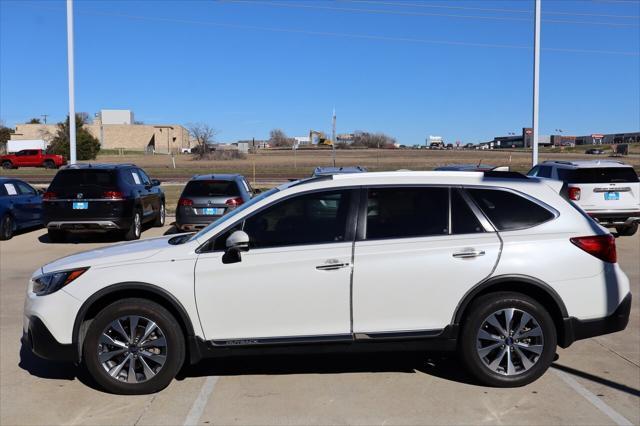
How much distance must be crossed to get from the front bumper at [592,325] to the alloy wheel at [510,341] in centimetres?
23

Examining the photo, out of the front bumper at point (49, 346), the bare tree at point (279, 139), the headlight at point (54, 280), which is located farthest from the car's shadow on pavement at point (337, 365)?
the bare tree at point (279, 139)

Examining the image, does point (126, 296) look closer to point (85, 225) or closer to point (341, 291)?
point (341, 291)

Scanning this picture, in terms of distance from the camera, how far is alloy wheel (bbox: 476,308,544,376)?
16.2 feet

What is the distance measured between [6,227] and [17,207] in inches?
28.2

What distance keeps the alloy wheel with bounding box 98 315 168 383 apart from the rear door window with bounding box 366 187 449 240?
189cm

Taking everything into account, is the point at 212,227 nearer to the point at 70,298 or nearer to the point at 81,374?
the point at 70,298

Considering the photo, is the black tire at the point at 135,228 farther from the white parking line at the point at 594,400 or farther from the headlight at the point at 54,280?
the white parking line at the point at 594,400

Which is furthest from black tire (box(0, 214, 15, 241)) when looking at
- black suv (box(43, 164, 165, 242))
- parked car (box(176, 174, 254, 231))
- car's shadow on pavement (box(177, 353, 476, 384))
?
car's shadow on pavement (box(177, 353, 476, 384))

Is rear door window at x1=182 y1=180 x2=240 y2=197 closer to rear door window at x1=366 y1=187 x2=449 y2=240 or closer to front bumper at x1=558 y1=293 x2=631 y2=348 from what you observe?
rear door window at x1=366 y1=187 x2=449 y2=240

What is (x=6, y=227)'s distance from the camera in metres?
14.0

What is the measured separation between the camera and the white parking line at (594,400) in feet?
14.3

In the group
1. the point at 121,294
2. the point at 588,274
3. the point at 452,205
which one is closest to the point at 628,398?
the point at 588,274

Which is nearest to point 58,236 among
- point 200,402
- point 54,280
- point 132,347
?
point 54,280

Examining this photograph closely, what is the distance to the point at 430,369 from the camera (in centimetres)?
545
